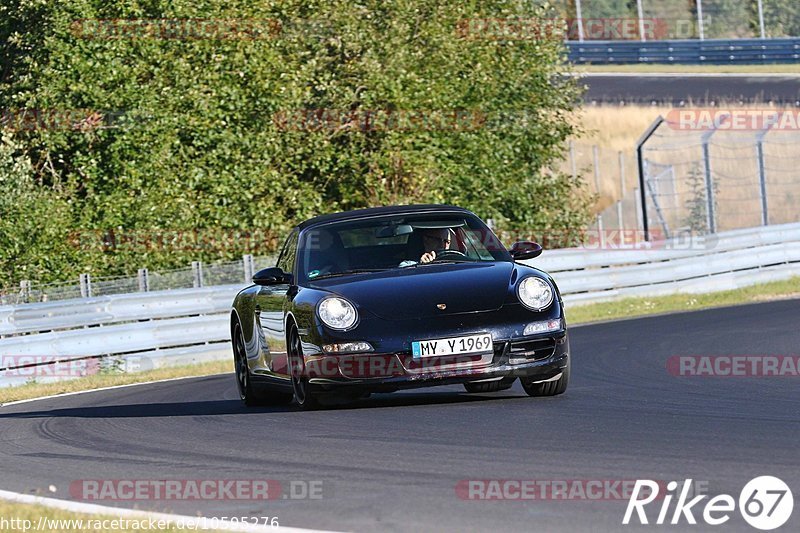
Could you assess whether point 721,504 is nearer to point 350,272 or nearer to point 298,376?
point 298,376

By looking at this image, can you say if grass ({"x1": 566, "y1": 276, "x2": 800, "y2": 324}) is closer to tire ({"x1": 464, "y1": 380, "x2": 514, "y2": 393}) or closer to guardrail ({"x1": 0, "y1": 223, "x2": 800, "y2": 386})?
guardrail ({"x1": 0, "y1": 223, "x2": 800, "y2": 386})

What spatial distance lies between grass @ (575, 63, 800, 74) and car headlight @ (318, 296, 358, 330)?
37.7 m

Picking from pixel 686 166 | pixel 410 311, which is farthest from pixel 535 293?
pixel 686 166

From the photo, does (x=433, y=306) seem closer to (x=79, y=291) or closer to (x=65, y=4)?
(x=79, y=291)

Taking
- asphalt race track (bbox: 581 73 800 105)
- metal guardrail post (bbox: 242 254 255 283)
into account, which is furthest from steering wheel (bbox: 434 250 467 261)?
asphalt race track (bbox: 581 73 800 105)

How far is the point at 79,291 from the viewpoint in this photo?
762 inches

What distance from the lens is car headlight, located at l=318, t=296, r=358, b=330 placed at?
9.43 meters

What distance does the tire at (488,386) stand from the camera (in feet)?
32.6

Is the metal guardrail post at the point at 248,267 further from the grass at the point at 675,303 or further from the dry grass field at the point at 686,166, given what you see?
the dry grass field at the point at 686,166

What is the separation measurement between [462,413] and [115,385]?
24.7ft

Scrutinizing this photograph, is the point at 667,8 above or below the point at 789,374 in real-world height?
above

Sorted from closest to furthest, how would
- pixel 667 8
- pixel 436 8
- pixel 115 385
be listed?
pixel 115 385 → pixel 436 8 → pixel 667 8

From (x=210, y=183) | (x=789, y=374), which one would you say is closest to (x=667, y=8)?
(x=210, y=183)

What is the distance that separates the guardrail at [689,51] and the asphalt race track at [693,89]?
1.79 metres
